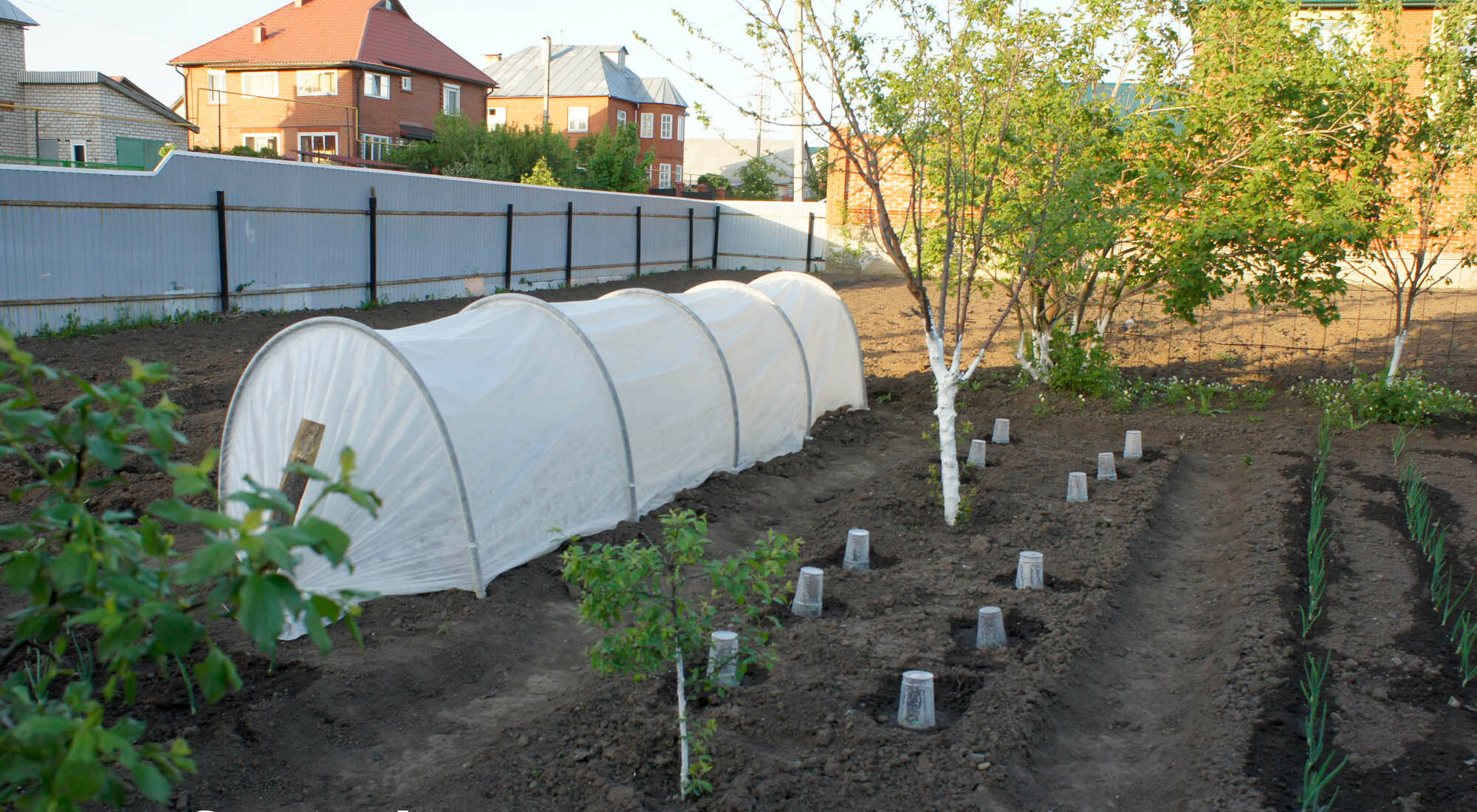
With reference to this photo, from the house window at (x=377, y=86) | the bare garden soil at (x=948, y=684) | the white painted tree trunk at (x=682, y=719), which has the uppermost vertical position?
the house window at (x=377, y=86)

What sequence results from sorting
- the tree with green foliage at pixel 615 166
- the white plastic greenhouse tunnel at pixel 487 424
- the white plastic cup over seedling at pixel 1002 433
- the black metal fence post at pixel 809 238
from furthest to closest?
the tree with green foliage at pixel 615 166, the black metal fence post at pixel 809 238, the white plastic cup over seedling at pixel 1002 433, the white plastic greenhouse tunnel at pixel 487 424

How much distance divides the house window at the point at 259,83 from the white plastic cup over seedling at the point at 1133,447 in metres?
39.3

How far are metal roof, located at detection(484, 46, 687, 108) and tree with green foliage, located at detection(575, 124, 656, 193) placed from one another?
20.0 m

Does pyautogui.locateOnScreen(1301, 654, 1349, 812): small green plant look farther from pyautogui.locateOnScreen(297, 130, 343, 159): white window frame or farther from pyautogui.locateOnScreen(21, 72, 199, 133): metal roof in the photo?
pyautogui.locateOnScreen(297, 130, 343, 159): white window frame

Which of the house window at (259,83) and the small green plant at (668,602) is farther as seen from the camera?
the house window at (259,83)

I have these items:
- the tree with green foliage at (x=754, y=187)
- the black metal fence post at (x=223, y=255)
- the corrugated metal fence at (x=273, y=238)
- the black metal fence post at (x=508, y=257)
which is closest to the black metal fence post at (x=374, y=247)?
the corrugated metal fence at (x=273, y=238)

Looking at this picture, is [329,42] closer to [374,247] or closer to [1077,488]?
[374,247]

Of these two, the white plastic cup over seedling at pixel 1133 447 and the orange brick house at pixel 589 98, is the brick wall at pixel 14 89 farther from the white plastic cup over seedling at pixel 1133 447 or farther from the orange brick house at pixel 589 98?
the white plastic cup over seedling at pixel 1133 447

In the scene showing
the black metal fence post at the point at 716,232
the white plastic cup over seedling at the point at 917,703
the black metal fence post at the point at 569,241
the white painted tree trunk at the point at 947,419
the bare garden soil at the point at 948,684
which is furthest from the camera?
the black metal fence post at the point at 716,232

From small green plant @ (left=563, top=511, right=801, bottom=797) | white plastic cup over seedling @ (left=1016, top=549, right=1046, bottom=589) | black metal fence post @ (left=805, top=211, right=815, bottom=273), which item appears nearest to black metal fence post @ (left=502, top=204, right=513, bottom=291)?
black metal fence post @ (left=805, top=211, right=815, bottom=273)

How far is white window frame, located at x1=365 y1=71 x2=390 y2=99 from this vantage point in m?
39.5

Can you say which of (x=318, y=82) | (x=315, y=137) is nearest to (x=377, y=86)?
(x=318, y=82)

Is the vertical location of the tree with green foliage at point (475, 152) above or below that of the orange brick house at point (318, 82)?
below

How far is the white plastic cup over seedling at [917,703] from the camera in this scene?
4.77 meters
